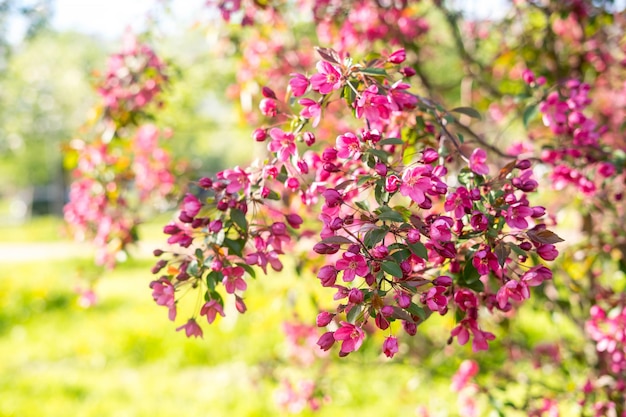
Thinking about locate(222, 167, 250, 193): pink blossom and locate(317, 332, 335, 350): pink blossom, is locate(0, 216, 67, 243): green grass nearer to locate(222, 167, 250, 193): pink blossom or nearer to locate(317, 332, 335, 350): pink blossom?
locate(222, 167, 250, 193): pink blossom

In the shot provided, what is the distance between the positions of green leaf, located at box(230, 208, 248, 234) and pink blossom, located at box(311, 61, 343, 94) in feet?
0.89

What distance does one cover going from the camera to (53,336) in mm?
5145

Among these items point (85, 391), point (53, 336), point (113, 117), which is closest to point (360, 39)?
point (113, 117)

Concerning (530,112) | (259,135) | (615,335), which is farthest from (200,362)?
(259,135)

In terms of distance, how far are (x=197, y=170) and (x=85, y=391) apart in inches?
68.3

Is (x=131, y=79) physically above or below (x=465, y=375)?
above

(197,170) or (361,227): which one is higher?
(361,227)

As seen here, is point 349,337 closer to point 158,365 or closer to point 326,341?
point 326,341

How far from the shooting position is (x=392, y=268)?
959mm

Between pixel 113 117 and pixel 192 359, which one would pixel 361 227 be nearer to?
pixel 113 117

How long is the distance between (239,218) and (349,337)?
1.04 feet

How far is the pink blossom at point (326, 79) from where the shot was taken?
112cm

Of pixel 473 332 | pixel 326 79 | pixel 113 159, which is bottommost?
pixel 113 159

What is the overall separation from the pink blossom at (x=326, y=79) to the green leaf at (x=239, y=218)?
0.89 feet
